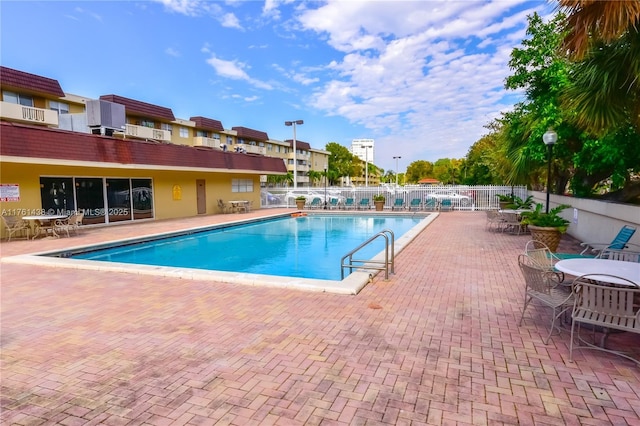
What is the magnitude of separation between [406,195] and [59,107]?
24.4m

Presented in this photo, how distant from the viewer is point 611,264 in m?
4.46

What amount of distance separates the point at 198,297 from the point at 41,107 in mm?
24769

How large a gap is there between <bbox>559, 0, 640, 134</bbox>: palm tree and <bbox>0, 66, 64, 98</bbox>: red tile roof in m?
26.6

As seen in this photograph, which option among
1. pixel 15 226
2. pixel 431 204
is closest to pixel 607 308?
pixel 15 226

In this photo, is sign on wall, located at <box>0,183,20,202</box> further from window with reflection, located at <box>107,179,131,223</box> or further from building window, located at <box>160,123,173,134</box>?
building window, located at <box>160,123,173,134</box>

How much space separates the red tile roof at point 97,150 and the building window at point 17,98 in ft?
38.7

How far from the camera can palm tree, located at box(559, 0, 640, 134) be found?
13.7 feet

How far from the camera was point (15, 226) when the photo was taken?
12.7 metres

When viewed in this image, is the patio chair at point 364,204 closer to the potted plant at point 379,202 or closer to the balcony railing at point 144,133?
the potted plant at point 379,202

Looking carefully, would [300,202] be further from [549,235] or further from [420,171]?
[420,171]

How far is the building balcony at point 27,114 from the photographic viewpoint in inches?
796

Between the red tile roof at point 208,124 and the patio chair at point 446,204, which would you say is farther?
the red tile roof at point 208,124

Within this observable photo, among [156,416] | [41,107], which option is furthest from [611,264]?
[41,107]

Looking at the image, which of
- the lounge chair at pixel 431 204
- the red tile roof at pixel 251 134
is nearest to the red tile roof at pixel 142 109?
the red tile roof at pixel 251 134
